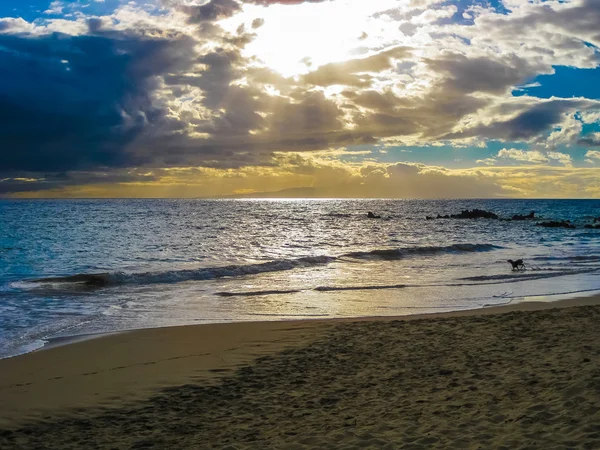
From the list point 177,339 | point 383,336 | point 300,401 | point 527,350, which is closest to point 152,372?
point 177,339

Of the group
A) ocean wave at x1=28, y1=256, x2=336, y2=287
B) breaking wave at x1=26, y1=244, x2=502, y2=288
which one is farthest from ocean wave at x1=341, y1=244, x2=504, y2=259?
ocean wave at x1=28, y1=256, x2=336, y2=287

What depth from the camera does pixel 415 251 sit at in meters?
39.7

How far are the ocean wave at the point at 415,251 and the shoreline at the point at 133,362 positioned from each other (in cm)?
2157

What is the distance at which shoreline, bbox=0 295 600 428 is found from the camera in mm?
8711

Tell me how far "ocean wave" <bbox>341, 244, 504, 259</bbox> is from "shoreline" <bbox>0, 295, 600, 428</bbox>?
2157 centimetres

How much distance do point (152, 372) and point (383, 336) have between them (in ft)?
18.5

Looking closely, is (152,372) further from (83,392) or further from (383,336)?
(383,336)

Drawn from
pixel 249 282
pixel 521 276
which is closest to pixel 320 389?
pixel 249 282

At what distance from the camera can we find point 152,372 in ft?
33.9

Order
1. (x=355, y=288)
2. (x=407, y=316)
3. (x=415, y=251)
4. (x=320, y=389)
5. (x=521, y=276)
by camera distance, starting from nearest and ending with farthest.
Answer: (x=320, y=389), (x=407, y=316), (x=355, y=288), (x=521, y=276), (x=415, y=251)

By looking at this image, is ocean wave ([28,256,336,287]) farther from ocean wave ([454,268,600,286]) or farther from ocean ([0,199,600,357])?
ocean wave ([454,268,600,286])

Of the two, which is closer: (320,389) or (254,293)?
(320,389)

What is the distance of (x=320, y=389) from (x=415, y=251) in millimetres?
32131

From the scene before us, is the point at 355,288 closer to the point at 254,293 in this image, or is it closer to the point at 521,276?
the point at 254,293
